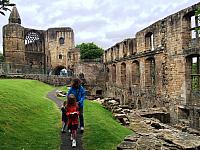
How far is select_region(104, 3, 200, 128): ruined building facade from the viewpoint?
1630 cm

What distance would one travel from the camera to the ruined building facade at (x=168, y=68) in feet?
53.5

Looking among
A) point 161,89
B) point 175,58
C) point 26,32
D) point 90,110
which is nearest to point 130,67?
point 161,89

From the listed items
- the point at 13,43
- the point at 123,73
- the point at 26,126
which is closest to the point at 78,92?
the point at 26,126

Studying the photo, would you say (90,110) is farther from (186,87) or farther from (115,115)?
(186,87)

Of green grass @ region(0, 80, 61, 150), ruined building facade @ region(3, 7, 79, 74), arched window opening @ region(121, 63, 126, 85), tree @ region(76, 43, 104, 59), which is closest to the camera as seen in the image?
green grass @ region(0, 80, 61, 150)

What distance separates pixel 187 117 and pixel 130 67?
991 cm

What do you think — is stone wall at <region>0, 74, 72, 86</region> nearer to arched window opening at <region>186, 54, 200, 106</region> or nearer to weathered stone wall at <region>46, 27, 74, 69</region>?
weathered stone wall at <region>46, 27, 74, 69</region>

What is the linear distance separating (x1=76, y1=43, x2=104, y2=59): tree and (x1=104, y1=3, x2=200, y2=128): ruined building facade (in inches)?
1636

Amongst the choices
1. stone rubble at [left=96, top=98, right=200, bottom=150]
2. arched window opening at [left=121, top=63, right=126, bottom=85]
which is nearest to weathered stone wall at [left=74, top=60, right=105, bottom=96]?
arched window opening at [left=121, top=63, right=126, bottom=85]

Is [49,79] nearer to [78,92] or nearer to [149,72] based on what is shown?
[149,72]

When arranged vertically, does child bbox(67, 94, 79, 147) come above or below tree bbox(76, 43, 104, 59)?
below

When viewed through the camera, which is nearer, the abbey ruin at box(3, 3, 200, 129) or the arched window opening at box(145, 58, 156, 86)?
the abbey ruin at box(3, 3, 200, 129)

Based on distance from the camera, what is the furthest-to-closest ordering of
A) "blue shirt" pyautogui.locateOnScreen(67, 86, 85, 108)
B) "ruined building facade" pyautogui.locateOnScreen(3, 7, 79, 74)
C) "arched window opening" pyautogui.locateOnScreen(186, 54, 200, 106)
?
"ruined building facade" pyautogui.locateOnScreen(3, 7, 79, 74), "arched window opening" pyautogui.locateOnScreen(186, 54, 200, 106), "blue shirt" pyautogui.locateOnScreen(67, 86, 85, 108)

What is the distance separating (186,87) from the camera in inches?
655
